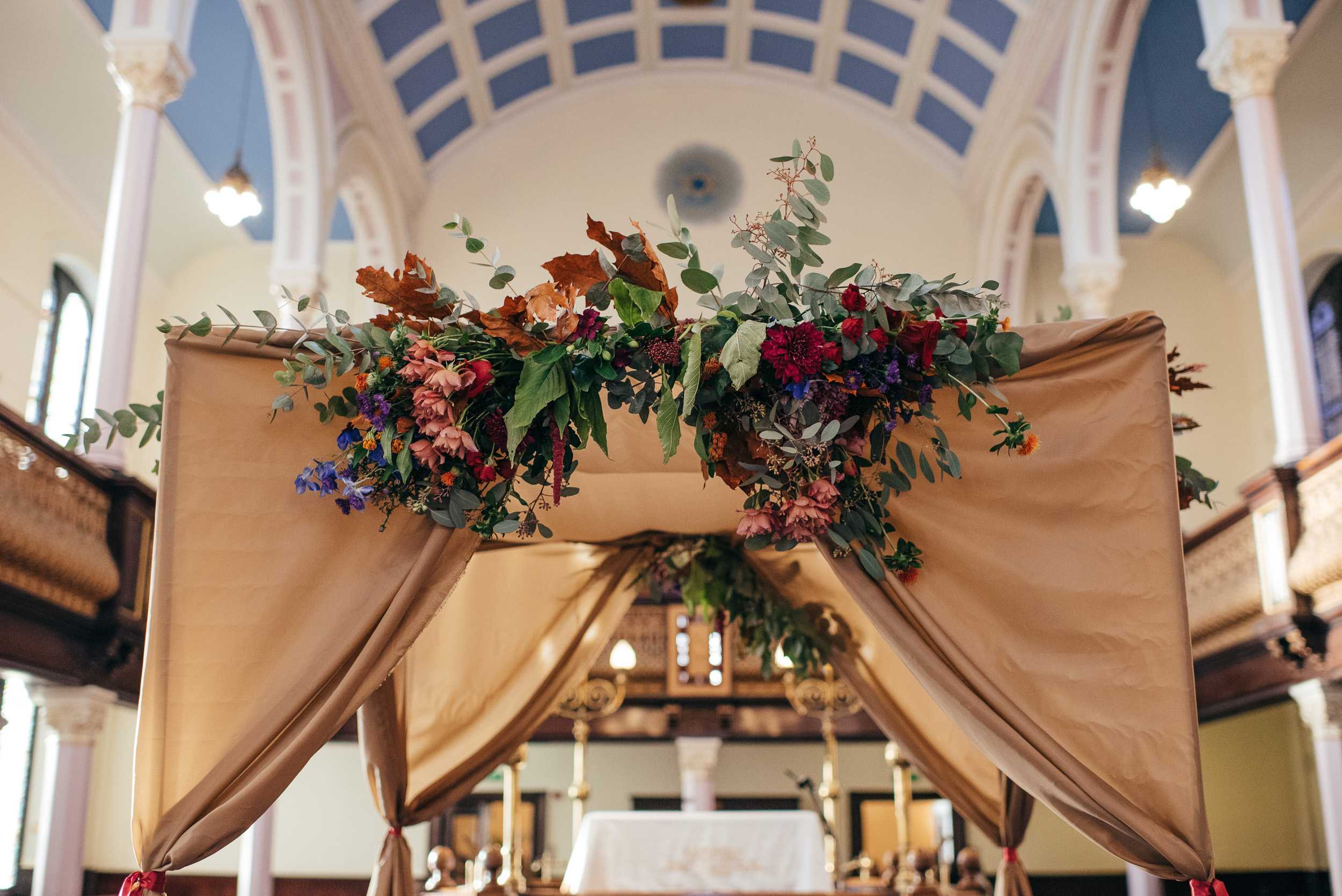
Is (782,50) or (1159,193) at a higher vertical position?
(782,50)

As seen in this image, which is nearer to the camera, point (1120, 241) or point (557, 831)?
point (557, 831)

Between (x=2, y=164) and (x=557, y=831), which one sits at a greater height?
(x=2, y=164)

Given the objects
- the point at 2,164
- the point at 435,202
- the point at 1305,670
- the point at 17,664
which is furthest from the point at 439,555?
the point at 435,202

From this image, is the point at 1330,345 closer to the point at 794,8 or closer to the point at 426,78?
the point at 794,8

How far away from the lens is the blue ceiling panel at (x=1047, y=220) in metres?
13.2

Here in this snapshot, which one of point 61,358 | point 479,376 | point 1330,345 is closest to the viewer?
point 479,376

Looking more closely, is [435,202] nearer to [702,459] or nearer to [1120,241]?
[1120,241]

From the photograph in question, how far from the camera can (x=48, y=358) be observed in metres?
11.4

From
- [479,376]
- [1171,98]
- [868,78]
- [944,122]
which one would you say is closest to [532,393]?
[479,376]

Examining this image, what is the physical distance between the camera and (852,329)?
2.93 meters

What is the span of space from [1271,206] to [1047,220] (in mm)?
6154

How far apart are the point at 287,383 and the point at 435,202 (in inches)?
428

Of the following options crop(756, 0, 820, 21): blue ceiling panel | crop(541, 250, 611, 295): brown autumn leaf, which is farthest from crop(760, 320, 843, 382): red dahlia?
crop(756, 0, 820, 21): blue ceiling panel

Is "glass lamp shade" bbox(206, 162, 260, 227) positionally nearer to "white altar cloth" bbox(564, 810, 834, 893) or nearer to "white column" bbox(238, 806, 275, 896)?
"white column" bbox(238, 806, 275, 896)
